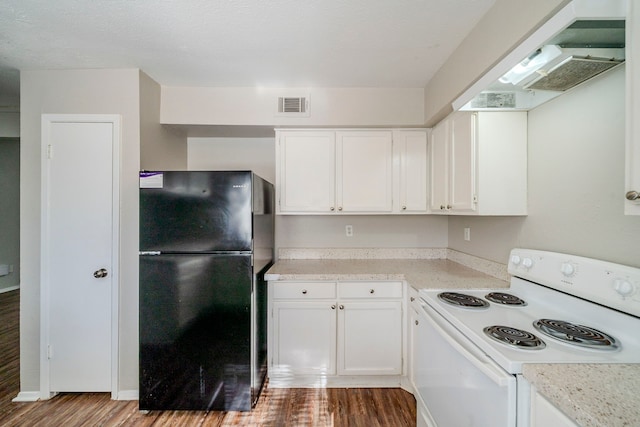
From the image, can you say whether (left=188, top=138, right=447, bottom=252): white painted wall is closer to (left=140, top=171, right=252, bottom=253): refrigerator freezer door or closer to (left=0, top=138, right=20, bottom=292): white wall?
(left=140, top=171, right=252, bottom=253): refrigerator freezer door

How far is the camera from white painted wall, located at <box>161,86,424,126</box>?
225 cm

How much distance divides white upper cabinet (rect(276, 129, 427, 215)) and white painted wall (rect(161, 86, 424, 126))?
0.34 feet

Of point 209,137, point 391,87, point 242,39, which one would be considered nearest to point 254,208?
point 242,39

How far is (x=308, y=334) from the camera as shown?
1.99 metres

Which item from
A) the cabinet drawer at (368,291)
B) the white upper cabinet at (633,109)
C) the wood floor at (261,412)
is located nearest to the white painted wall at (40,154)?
the wood floor at (261,412)

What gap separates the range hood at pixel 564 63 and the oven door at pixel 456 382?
3.91 feet

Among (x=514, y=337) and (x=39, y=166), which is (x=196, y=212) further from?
(x=514, y=337)

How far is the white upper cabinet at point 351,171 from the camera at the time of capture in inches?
91.0

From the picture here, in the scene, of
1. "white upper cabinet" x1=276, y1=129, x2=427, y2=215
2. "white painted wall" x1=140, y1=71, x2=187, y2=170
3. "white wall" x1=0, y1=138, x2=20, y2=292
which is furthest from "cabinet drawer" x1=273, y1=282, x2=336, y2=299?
"white wall" x1=0, y1=138, x2=20, y2=292

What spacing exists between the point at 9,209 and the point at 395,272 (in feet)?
19.1

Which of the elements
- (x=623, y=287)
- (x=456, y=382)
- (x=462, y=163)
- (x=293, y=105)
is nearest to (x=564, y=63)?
(x=462, y=163)

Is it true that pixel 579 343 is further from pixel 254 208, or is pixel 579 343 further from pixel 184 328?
pixel 184 328

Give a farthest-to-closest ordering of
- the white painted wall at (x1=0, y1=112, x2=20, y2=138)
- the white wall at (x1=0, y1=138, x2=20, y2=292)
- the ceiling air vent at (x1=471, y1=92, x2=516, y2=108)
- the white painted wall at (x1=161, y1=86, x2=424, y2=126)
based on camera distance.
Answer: the white wall at (x1=0, y1=138, x2=20, y2=292)
the white painted wall at (x1=0, y1=112, x2=20, y2=138)
the white painted wall at (x1=161, y1=86, x2=424, y2=126)
the ceiling air vent at (x1=471, y1=92, x2=516, y2=108)

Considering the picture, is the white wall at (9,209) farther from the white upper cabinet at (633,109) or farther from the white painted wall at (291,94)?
the white upper cabinet at (633,109)
